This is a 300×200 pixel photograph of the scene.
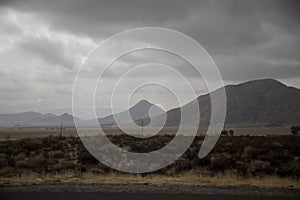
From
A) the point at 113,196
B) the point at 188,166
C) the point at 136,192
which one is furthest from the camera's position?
the point at 188,166

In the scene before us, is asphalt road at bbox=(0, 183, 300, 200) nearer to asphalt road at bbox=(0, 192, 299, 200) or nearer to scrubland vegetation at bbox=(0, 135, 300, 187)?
asphalt road at bbox=(0, 192, 299, 200)

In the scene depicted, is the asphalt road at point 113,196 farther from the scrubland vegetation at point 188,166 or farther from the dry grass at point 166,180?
the scrubland vegetation at point 188,166

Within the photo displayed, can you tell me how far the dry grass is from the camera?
18172mm

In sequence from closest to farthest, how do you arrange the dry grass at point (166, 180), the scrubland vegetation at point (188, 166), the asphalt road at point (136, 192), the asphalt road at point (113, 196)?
the asphalt road at point (113, 196)
the asphalt road at point (136, 192)
the dry grass at point (166, 180)
the scrubland vegetation at point (188, 166)

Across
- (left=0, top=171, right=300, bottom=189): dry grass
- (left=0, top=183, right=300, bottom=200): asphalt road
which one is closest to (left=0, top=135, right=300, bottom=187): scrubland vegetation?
(left=0, top=171, right=300, bottom=189): dry grass

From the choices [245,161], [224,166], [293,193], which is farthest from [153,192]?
[245,161]

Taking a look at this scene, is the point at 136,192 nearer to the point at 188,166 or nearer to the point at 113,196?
the point at 113,196

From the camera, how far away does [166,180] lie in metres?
19.5

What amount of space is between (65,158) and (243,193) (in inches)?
677

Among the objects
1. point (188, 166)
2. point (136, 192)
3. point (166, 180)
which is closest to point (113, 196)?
point (136, 192)

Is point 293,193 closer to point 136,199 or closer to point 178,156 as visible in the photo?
point 136,199

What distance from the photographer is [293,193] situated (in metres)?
14.5

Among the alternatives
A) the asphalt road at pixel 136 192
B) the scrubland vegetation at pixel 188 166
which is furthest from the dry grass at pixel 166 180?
the asphalt road at pixel 136 192

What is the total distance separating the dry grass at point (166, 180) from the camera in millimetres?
18172
